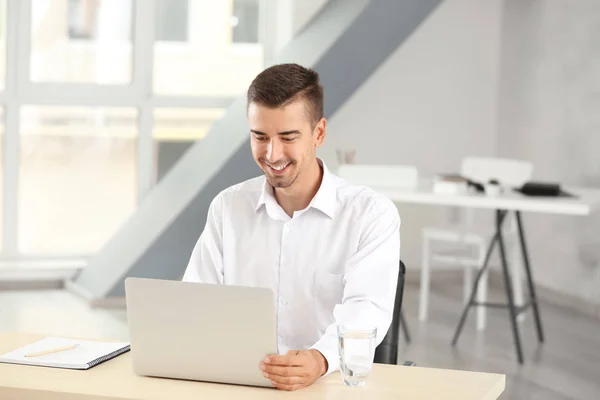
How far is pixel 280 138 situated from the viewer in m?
2.45

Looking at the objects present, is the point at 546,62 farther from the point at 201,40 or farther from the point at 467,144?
the point at 201,40

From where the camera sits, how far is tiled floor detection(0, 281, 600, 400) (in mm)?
4699

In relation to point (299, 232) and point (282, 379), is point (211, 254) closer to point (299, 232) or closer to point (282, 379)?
point (299, 232)

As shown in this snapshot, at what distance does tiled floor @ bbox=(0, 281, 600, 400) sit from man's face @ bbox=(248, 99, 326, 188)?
2.33 metres

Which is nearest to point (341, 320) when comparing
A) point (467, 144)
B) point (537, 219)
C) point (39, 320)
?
point (39, 320)

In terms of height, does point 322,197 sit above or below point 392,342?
above

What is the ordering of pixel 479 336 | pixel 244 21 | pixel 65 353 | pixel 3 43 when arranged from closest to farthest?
Result: 1. pixel 65 353
2. pixel 479 336
3. pixel 3 43
4. pixel 244 21

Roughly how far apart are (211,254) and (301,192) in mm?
292

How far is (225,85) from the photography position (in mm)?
7215

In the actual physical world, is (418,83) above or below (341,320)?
above

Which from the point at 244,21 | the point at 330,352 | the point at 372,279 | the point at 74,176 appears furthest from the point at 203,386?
the point at 244,21

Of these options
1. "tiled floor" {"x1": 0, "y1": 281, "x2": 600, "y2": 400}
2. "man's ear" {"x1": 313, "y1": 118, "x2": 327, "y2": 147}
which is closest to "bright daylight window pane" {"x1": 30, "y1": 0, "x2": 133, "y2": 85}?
"tiled floor" {"x1": 0, "y1": 281, "x2": 600, "y2": 400}

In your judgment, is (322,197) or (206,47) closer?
(322,197)

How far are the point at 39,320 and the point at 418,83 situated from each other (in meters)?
3.17
